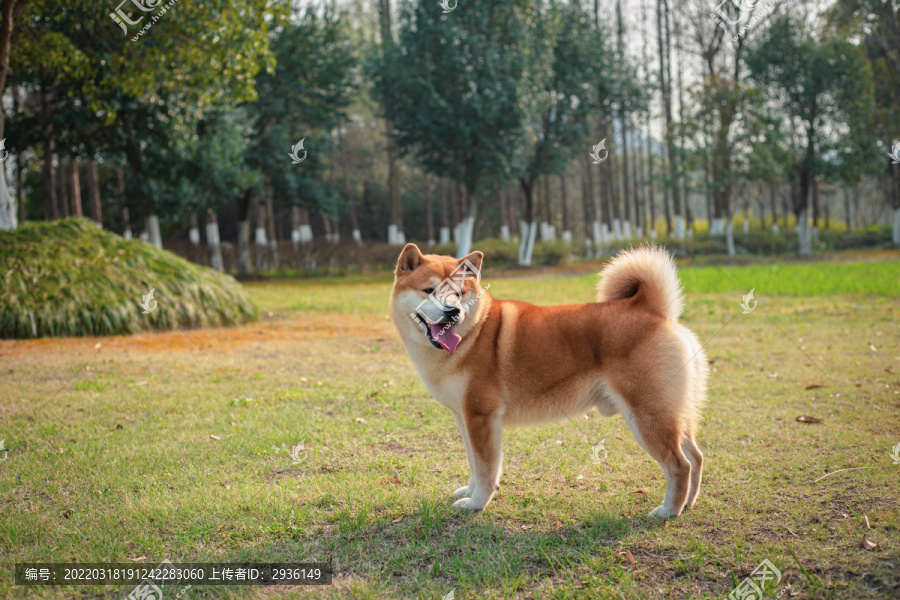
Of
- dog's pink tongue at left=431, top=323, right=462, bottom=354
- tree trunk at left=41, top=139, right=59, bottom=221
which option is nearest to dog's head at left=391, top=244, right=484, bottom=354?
dog's pink tongue at left=431, top=323, right=462, bottom=354

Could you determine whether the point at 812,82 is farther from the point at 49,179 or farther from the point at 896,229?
the point at 49,179

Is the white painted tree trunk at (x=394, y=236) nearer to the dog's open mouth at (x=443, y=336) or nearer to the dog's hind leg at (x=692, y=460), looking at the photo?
the dog's open mouth at (x=443, y=336)

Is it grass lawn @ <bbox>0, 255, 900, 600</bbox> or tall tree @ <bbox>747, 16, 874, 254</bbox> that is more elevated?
tall tree @ <bbox>747, 16, 874, 254</bbox>

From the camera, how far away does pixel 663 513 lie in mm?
3406

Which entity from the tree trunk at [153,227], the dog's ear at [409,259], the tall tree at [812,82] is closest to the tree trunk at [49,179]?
the tree trunk at [153,227]

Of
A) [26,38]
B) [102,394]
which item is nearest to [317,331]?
[102,394]

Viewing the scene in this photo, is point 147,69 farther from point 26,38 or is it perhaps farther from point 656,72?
point 656,72

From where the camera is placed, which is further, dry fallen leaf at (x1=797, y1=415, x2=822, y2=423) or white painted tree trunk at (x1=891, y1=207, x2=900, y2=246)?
white painted tree trunk at (x1=891, y1=207, x2=900, y2=246)

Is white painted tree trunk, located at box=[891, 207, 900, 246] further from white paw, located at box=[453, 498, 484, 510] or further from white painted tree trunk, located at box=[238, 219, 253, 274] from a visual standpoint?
white paw, located at box=[453, 498, 484, 510]

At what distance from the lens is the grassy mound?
941 centimetres

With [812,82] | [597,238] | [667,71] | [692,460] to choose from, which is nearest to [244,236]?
[597,238]

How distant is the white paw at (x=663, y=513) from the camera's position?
11.1ft

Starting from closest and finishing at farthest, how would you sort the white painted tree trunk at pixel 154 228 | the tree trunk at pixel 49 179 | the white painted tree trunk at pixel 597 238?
the tree trunk at pixel 49 179 < the white painted tree trunk at pixel 154 228 < the white painted tree trunk at pixel 597 238

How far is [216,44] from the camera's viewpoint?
10734 millimetres
